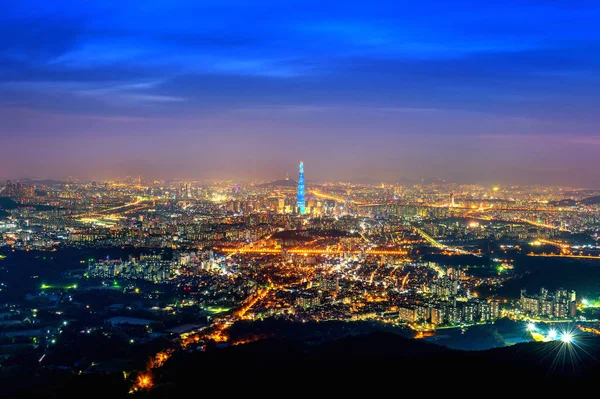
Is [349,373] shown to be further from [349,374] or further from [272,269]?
[272,269]

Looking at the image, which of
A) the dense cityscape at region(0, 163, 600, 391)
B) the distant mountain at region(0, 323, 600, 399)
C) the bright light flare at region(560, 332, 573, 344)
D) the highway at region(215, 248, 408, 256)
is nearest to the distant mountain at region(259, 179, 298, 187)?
the dense cityscape at region(0, 163, 600, 391)

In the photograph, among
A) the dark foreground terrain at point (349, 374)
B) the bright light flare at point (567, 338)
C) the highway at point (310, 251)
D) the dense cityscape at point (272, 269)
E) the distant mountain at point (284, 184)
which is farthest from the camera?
the distant mountain at point (284, 184)

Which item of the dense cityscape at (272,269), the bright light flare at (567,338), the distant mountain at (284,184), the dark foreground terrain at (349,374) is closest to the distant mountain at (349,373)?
the dark foreground terrain at (349,374)

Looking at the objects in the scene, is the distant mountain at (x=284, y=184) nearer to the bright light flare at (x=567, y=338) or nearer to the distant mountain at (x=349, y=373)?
the bright light flare at (x=567, y=338)

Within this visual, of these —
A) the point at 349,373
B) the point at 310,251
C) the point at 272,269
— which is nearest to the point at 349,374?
the point at 349,373

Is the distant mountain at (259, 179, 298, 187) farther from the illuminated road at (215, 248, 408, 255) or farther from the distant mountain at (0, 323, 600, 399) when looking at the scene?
the distant mountain at (0, 323, 600, 399)

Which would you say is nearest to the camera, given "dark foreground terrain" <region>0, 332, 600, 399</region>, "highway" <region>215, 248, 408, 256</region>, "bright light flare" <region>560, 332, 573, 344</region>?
"dark foreground terrain" <region>0, 332, 600, 399</region>
